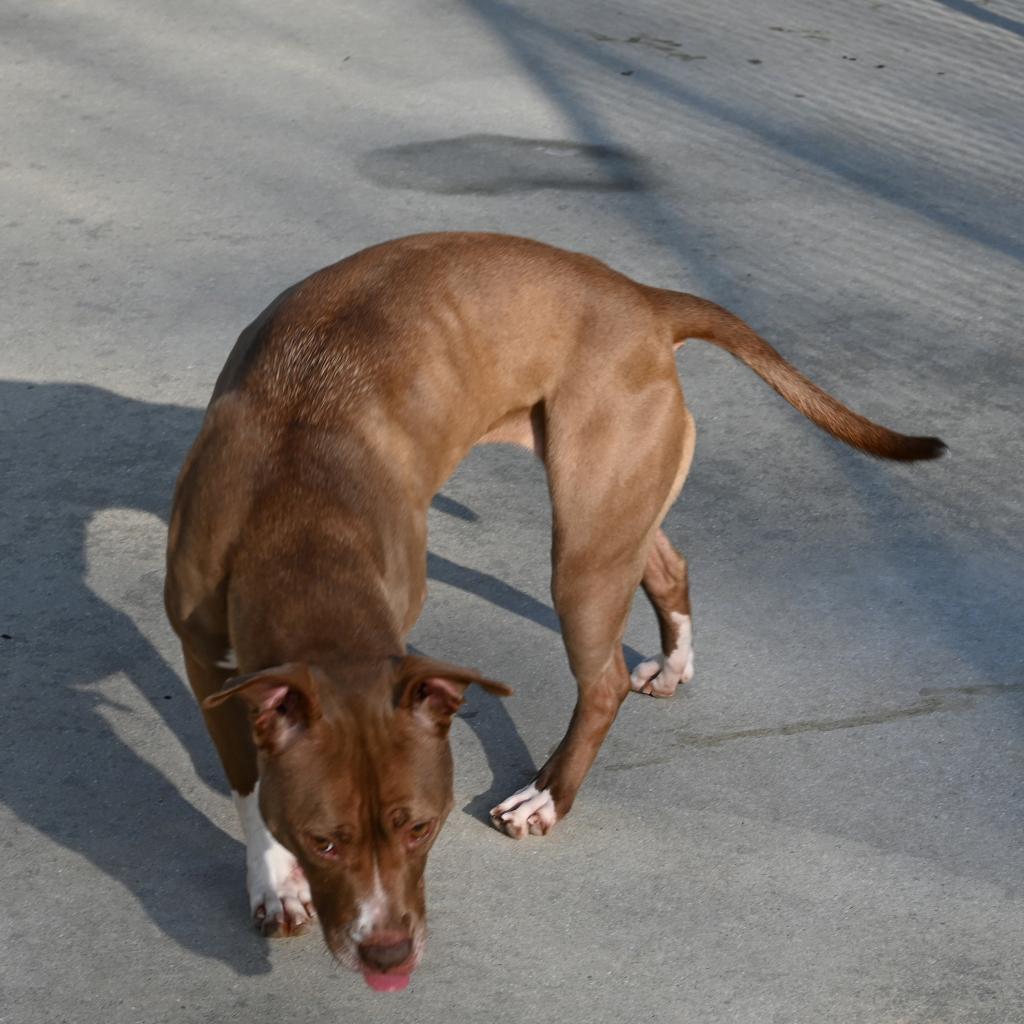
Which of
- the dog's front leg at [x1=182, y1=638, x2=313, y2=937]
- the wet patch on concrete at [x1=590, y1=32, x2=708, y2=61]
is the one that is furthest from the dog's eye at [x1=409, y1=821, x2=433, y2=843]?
the wet patch on concrete at [x1=590, y1=32, x2=708, y2=61]

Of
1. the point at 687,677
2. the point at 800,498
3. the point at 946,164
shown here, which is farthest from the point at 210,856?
the point at 946,164

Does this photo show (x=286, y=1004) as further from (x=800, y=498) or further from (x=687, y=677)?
(x=800, y=498)

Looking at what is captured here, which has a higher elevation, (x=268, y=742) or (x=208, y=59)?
(x=268, y=742)

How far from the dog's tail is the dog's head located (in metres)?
1.42

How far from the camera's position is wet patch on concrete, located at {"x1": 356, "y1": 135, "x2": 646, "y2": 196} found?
734 cm

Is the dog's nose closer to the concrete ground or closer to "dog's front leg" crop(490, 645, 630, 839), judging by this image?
the concrete ground

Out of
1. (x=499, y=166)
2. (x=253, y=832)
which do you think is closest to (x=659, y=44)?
(x=499, y=166)

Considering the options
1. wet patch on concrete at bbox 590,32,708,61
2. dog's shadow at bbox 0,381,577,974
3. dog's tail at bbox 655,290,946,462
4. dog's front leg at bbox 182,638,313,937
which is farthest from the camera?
wet patch on concrete at bbox 590,32,708,61

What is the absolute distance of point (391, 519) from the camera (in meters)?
3.51

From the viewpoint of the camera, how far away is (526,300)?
3.79 metres

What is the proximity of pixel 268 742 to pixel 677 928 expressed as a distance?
1.22 meters

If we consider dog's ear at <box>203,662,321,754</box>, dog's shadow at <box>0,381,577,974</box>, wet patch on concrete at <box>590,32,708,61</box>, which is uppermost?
dog's ear at <box>203,662,321,754</box>

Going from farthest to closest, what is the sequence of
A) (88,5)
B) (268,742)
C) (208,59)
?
(88,5), (208,59), (268,742)

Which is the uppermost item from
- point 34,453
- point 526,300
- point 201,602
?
point 526,300
